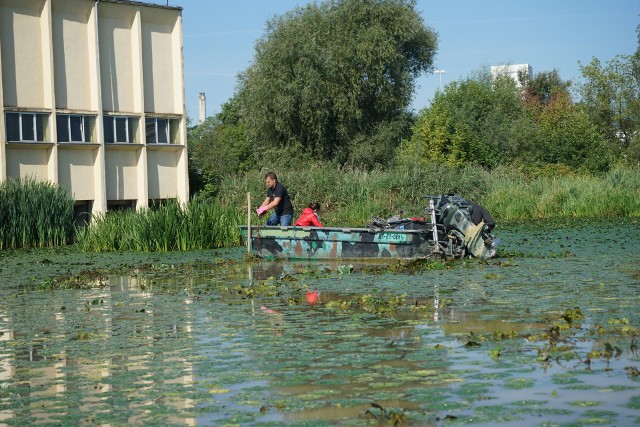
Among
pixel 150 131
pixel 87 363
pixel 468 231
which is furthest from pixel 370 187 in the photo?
pixel 87 363

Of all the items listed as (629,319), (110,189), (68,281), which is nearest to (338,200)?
(110,189)

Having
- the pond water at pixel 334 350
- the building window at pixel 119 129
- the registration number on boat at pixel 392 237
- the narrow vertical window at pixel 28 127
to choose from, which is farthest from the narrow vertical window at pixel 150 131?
the pond water at pixel 334 350

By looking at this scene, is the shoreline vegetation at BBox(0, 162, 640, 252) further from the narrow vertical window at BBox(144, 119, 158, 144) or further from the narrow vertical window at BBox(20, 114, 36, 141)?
the narrow vertical window at BBox(20, 114, 36, 141)

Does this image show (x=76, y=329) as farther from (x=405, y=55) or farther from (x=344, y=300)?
(x=405, y=55)

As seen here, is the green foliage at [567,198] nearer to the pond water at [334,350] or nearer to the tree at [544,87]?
the pond water at [334,350]

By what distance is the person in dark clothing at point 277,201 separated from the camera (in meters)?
24.4

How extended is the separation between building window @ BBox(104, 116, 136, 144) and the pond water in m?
24.9

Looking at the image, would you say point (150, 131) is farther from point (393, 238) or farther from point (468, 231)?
point (468, 231)

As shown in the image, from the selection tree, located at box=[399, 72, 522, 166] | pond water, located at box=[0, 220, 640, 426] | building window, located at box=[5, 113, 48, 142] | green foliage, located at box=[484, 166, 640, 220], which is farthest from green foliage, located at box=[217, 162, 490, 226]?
pond water, located at box=[0, 220, 640, 426]

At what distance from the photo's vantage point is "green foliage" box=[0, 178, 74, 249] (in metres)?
33.0

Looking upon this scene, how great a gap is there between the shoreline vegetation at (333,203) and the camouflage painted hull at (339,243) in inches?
196

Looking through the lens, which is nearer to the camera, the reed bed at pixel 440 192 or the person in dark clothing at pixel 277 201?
the person in dark clothing at pixel 277 201

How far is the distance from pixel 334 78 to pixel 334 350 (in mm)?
49374

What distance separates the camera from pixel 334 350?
10.9m
